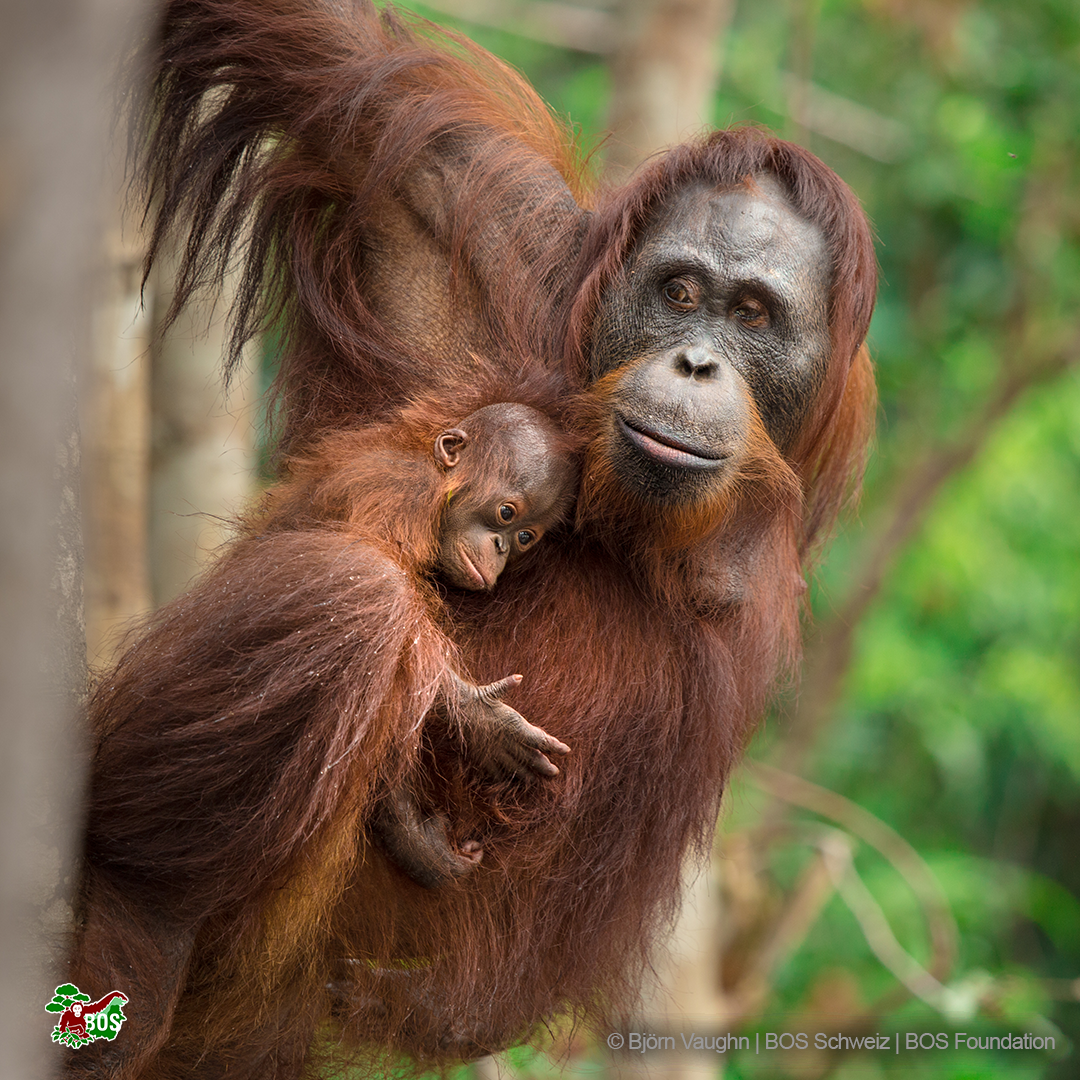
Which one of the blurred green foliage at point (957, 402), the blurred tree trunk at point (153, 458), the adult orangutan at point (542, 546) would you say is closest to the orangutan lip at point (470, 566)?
the adult orangutan at point (542, 546)

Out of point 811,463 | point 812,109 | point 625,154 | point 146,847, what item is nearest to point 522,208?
point 811,463

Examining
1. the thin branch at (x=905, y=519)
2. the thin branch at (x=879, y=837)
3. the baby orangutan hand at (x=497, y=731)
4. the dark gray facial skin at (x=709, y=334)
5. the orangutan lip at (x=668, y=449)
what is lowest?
the thin branch at (x=879, y=837)

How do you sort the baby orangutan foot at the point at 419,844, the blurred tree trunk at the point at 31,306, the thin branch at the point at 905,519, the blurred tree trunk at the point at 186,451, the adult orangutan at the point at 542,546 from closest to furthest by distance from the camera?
→ the blurred tree trunk at the point at 31,306 < the adult orangutan at the point at 542,546 < the baby orangutan foot at the point at 419,844 < the blurred tree trunk at the point at 186,451 < the thin branch at the point at 905,519

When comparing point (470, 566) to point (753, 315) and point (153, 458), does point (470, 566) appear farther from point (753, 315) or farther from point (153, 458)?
point (153, 458)

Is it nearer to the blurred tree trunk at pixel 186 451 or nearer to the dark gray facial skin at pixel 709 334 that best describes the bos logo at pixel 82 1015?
the dark gray facial skin at pixel 709 334

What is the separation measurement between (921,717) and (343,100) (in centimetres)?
468

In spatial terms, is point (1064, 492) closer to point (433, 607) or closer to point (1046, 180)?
point (1046, 180)

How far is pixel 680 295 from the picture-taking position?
7.88 feet

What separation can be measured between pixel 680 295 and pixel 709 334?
0.31 ft

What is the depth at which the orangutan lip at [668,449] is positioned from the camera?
229 cm

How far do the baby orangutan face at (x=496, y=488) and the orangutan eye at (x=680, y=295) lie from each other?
1.08 feet

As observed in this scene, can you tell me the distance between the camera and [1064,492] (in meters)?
6.81

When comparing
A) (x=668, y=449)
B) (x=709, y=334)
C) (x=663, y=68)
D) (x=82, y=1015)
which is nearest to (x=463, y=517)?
(x=668, y=449)

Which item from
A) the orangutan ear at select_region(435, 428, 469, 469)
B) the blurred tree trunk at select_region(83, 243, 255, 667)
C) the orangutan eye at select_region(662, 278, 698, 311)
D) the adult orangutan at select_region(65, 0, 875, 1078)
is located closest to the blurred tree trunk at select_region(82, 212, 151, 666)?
the blurred tree trunk at select_region(83, 243, 255, 667)
